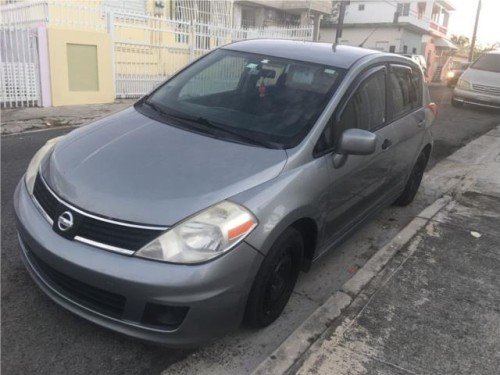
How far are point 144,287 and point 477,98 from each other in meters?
14.5

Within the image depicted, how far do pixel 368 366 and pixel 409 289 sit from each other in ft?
3.45

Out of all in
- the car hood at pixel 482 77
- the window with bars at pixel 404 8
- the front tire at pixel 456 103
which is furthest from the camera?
the window with bars at pixel 404 8

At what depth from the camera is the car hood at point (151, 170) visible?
2.41 metres

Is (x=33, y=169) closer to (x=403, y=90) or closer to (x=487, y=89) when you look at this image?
(x=403, y=90)

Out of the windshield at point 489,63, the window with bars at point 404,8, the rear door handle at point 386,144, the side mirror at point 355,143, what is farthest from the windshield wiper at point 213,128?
the window with bars at point 404,8

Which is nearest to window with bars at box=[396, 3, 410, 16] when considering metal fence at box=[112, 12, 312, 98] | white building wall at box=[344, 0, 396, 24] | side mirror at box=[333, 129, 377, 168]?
white building wall at box=[344, 0, 396, 24]

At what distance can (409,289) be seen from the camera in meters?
3.55

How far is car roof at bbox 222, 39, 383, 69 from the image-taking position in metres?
3.65

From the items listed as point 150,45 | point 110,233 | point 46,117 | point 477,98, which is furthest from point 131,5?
point 110,233

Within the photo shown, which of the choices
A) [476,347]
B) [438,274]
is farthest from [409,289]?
[476,347]

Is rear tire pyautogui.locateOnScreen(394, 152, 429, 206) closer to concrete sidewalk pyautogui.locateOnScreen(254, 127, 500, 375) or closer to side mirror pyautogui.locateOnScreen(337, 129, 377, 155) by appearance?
concrete sidewalk pyautogui.locateOnScreen(254, 127, 500, 375)

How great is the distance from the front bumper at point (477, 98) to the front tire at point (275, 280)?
13275mm

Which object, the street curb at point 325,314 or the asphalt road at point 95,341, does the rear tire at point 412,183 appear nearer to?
the street curb at point 325,314

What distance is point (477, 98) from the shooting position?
1427 cm
